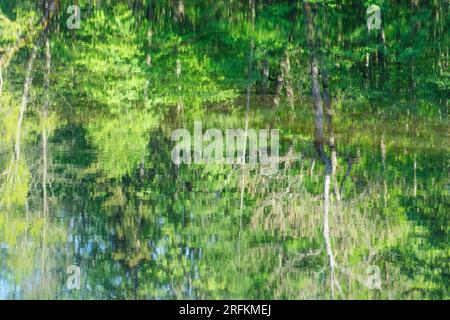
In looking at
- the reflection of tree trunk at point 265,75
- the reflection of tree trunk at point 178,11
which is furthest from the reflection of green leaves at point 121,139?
the reflection of tree trunk at point 178,11

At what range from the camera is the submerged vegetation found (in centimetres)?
1380

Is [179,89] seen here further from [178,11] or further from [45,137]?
[45,137]

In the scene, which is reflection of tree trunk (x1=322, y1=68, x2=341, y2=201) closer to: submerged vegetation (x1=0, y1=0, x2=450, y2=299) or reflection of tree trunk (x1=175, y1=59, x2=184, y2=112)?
submerged vegetation (x1=0, y1=0, x2=450, y2=299)

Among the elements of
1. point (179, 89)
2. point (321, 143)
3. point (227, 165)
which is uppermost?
point (179, 89)

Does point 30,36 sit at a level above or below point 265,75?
above

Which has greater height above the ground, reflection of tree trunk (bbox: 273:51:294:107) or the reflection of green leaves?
reflection of tree trunk (bbox: 273:51:294:107)

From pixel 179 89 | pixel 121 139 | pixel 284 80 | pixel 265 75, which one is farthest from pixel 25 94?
pixel 265 75

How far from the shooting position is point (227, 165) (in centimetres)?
2061

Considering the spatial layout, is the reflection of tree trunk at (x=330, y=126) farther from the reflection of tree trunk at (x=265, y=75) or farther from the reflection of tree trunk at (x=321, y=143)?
the reflection of tree trunk at (x=265, y=75)

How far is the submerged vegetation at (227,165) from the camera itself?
13.8m

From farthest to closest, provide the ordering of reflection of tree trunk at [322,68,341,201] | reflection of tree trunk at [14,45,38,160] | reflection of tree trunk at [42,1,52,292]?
reflection of tree trunk at [14,45,38,160] < reflection of tree trunk at [322,68,341,201] < reflection of tree trunk at [42,1,52,292]

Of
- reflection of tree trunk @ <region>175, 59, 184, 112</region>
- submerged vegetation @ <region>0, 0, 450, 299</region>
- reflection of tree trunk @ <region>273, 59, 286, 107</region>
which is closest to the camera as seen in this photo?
submerged vegetation @ <region>0, 0, 450, 299</region>

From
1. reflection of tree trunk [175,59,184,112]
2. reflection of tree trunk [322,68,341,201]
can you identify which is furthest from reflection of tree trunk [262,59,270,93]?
reflection of tree trunk [322,68,341,201]

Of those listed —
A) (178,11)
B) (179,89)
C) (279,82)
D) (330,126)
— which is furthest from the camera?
(178,11)
